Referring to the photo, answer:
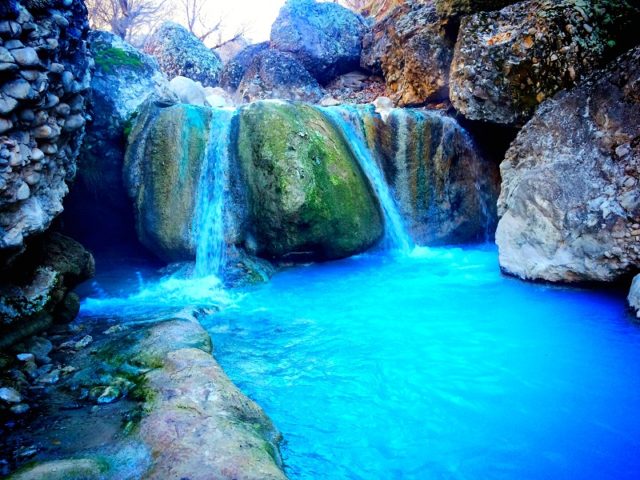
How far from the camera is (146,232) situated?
298 inches

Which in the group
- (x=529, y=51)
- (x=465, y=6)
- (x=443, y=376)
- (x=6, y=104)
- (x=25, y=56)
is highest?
(x=465, y=6)

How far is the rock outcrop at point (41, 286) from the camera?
13.7 feet

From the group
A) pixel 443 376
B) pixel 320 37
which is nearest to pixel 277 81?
pixel 320 37

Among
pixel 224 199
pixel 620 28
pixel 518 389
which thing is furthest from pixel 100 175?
pixel 620 28

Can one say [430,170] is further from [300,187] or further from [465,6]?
[465,6]

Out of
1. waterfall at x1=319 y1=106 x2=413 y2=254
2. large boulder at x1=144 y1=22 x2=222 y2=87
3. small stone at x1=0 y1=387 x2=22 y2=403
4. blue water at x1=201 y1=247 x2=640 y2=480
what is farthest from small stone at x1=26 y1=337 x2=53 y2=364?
large boulder at x1=144 y1=22 x2=222 y2=87

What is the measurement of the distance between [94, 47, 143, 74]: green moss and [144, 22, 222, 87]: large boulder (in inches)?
289

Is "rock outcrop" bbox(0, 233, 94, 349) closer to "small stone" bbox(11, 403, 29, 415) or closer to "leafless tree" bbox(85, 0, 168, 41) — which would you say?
"small stone" bbox(11, 403, 29, 415)

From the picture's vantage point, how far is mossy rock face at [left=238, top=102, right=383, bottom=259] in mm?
7352

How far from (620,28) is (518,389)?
613 centimetres

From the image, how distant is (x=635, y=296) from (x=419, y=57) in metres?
7.84

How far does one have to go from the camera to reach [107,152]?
7742 mm

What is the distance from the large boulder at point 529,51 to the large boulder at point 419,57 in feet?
7.18

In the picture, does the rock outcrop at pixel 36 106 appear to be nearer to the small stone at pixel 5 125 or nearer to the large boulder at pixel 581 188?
the small stone at pixel 5 125
